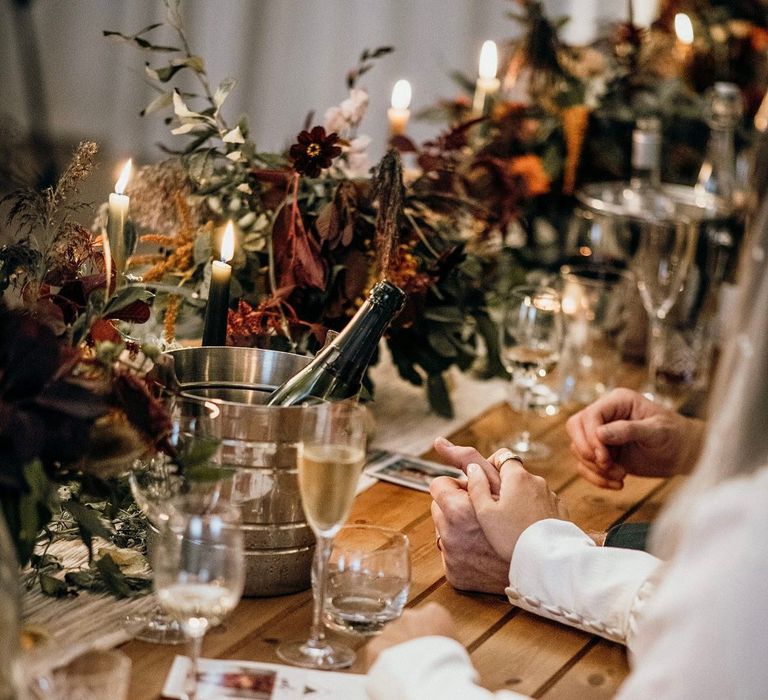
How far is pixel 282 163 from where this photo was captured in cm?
186

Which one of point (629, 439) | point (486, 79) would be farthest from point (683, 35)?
point (629, 439)

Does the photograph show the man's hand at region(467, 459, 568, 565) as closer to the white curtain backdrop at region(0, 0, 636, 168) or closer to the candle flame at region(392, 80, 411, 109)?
the candle flame at region(392, 80, 411, 109)

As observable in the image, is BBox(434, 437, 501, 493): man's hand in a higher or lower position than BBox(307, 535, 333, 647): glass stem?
higher

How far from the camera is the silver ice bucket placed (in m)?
1.21

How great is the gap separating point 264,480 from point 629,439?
711 millimetres

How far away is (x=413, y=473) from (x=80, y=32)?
13.8 ft

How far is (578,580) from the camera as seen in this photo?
128cm

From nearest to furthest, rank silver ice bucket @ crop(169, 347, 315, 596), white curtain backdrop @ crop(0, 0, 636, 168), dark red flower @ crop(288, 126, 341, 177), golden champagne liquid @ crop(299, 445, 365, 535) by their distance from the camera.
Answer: golden champagne liquid @ crop(299, 445, 365, 535), silver ice bucket @ crop(169, 347, 315, 596), dark red flower @ crop(288, 126, 341, 177), white curtain backdrop @ crop(0, 0, 636, 168)

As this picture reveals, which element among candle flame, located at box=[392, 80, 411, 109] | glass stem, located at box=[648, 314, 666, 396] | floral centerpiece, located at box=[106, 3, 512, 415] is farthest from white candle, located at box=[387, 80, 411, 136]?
glass stem, located at box=[648, 314, 666, 396]

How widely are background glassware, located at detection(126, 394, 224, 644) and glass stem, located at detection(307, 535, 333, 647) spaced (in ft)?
0.38

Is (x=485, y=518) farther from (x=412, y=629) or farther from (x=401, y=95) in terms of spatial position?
(x=401, y=95)

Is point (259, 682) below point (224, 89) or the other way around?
below

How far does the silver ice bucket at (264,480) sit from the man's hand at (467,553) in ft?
0.56

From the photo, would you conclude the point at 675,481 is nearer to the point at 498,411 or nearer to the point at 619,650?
the point at 498,411
